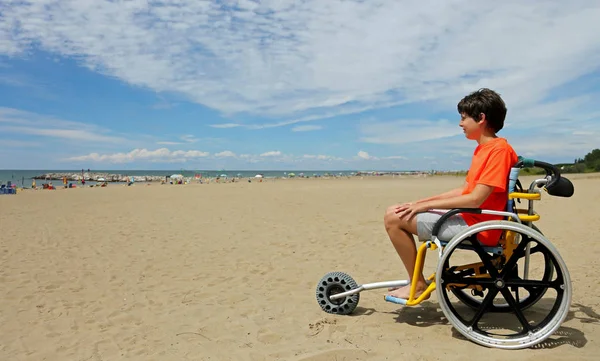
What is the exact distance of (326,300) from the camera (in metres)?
4.12

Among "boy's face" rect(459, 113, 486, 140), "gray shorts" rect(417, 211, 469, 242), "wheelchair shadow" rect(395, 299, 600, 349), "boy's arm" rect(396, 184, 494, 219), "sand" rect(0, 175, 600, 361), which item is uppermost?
"boy's face" rect(459, 113, 486, 140)

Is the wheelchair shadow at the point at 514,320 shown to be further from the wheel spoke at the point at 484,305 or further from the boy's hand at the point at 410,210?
the boy's hand at the point at 410,210

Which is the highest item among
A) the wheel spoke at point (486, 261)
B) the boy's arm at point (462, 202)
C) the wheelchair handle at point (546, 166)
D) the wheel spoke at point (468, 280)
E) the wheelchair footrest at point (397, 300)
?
the wheelchair handle at point (546, 166)

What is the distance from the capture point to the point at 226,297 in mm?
4973

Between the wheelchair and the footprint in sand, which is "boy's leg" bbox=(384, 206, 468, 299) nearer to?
the wheelchair

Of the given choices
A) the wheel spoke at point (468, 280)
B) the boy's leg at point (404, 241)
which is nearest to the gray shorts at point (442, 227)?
the boy's leg at point (404, 241)

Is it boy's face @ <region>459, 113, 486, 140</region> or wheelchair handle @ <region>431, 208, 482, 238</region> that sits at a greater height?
boy's face @ <region>459, 113, 486, 140</region>

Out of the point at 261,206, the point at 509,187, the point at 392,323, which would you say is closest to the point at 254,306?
the point at 392,323

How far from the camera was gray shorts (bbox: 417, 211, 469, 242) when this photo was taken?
3.31 meters

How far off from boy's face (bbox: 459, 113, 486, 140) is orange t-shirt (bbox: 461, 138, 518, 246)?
14 centimetres

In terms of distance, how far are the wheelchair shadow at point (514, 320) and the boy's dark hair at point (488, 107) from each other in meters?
1.64

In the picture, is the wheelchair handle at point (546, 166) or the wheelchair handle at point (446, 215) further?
the wheelchair handle at point (546, 166)

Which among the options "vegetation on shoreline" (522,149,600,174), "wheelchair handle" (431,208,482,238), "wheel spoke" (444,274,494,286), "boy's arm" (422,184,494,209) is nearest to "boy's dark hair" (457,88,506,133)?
"boy's arm" (422,184,494,209)

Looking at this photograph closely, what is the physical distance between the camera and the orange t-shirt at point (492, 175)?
3177 millimetres
